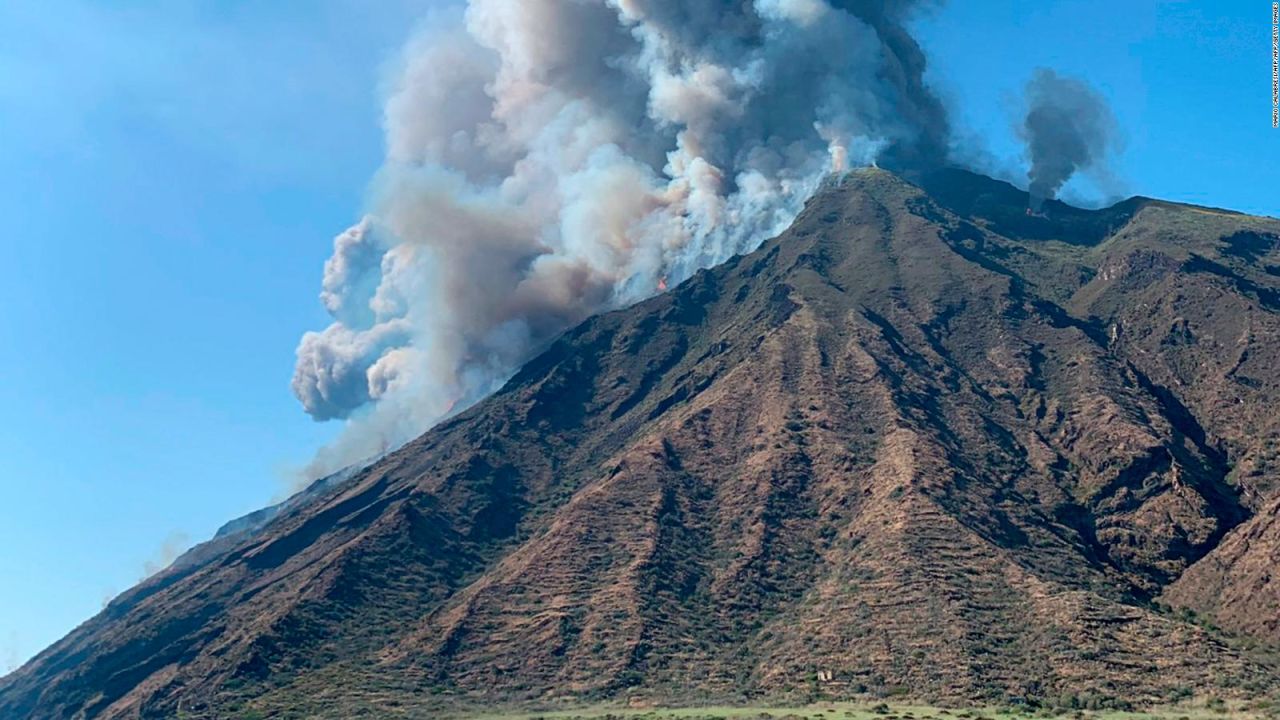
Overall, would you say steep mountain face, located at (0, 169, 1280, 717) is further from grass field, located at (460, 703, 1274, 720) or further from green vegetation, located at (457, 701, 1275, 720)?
grass field, located at (460, 703, 1274, 720)

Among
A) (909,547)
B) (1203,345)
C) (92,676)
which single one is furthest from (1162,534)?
(92,676)

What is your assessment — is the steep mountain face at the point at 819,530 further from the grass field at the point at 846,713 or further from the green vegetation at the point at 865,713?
the grass field at the point at 846,713

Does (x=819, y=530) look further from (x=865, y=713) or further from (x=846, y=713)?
(x=865, y=713)

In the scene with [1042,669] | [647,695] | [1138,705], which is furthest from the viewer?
[647,695]

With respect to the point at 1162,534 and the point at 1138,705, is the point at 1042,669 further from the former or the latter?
the point at 1162,534

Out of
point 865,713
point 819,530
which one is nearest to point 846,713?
point 865,713

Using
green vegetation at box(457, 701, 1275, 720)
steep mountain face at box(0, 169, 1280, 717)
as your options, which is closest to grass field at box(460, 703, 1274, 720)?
green vegetation at box(457, 701, 1275, 720)
